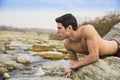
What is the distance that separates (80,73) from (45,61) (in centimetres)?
193

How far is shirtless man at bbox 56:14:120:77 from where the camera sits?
1.87m

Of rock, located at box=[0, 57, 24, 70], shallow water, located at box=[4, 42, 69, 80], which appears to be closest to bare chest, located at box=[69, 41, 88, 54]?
shallow water, located at box=[4, 42, 69, 80]

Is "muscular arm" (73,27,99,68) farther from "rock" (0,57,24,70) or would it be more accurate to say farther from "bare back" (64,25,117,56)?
"rock" (0,57,24,70)

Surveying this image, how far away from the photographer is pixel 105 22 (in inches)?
163

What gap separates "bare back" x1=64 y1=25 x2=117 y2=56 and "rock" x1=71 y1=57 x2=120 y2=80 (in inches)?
3.5

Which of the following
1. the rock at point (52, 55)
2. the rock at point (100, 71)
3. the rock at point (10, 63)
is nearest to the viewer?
the rock at point (100, 71)

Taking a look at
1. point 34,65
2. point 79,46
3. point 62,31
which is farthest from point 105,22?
point 62,31

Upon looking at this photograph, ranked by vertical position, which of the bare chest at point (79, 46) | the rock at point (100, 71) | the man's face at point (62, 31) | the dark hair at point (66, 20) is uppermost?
the dark hair at point (66, 20)

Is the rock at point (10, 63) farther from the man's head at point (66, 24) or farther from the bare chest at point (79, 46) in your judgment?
the man's head at point (66, 24)

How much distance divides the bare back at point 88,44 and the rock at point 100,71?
0.09m

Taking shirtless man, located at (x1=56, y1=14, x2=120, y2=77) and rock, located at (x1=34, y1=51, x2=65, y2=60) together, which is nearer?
shirtless man, located at (x1=56, y1=14, x2=120, y2=77)

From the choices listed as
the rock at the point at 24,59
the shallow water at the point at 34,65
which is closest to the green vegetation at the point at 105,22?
the shallow water at the point at 34,65

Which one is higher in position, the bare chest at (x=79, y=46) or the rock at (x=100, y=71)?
the bare chest at (x=79, y=46)

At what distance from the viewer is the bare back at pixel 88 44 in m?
1.87
